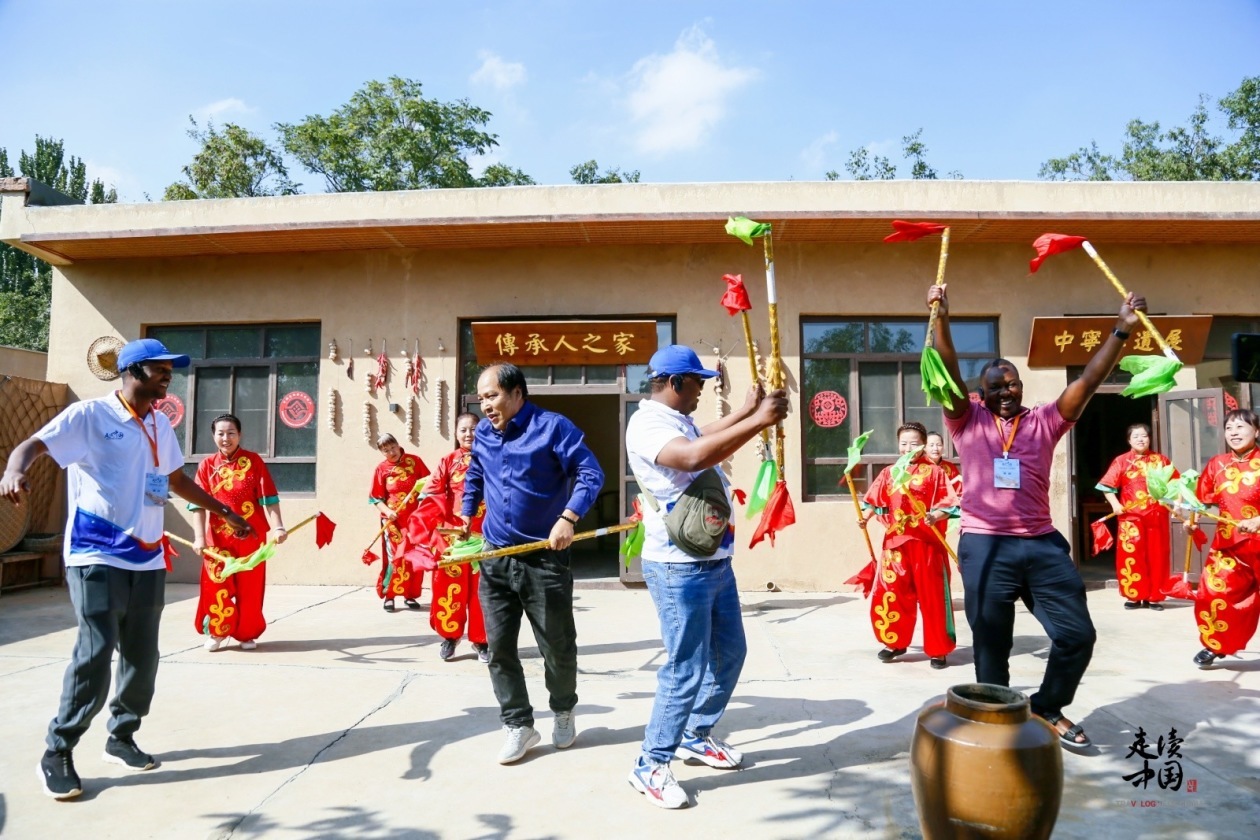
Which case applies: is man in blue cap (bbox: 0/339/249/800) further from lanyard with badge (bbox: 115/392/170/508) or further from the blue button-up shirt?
the blue button-up shirt

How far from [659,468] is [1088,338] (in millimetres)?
7031

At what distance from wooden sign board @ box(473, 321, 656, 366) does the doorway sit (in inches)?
252

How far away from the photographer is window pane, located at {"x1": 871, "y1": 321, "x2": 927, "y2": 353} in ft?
27.8

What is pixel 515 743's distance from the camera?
3.44 m

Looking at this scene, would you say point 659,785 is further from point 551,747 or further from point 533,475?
point 533,475

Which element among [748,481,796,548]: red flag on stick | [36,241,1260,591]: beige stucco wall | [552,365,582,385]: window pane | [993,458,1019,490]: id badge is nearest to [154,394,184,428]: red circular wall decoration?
[36,241,1260,591]: beige stucco wall

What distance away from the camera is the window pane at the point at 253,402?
8.97 meters

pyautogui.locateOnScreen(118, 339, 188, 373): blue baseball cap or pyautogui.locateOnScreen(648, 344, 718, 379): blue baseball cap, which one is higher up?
Result: pyautogui.locateOnScreen(118, 339, 188, 373): blue baseball cap

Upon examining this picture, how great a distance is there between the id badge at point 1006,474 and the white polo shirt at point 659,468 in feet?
4.09

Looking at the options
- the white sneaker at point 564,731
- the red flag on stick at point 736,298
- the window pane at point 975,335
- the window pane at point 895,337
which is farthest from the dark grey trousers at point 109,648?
the window pane at point 975,335

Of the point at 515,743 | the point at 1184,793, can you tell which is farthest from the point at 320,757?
the point at 1184,793

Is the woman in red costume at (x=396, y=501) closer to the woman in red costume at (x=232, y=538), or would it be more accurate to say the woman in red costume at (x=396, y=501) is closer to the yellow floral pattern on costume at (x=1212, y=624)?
the woman in red costume at (x=232, y=538)

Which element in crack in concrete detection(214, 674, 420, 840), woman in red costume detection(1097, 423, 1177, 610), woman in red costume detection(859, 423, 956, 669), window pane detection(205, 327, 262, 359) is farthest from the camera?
window pane detection(205, 327, 262, 359)

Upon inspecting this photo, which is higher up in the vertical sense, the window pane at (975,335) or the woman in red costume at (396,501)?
the window pane at (975,335)
